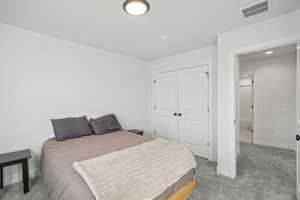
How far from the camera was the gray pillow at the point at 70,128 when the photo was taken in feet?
7.48

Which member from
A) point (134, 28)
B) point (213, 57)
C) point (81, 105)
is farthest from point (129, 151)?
point (213, 57)

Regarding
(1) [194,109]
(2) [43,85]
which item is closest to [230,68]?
(1) [194,109]

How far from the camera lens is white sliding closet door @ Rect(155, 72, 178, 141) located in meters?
3.67

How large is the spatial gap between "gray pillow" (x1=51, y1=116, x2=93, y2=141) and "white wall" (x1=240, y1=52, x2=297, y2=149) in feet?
15.5

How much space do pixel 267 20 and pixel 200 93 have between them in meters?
1.67

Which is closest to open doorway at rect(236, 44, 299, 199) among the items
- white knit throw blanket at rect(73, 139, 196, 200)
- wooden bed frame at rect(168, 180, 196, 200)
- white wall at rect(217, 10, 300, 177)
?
white wall at rect(217, 10, 300, 177)

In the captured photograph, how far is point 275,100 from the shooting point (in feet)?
12.3

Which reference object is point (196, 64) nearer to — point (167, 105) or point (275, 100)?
point (167, 105)

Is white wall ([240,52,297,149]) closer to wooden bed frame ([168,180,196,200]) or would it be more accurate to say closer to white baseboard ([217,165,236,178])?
white baseboard ([217,165,236,178])

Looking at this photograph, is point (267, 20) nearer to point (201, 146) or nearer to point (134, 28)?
point (134, 28)

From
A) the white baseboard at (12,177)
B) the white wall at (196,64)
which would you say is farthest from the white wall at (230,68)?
the white baseboard at (12,177)

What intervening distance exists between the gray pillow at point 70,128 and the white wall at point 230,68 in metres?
2.56

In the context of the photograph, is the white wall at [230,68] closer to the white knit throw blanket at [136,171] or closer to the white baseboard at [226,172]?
the white baseboard at [226,172]

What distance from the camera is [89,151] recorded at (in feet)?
5.81
